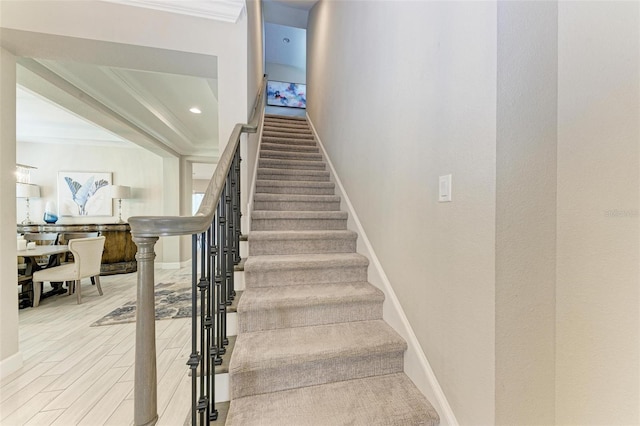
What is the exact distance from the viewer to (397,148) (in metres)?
1.66

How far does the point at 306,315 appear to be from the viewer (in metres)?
1.65

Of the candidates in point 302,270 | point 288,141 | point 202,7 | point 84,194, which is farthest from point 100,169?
point 302,270

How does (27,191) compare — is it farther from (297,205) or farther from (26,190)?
(297,205)

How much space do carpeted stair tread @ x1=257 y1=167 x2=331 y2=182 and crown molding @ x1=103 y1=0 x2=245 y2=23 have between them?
1419mm

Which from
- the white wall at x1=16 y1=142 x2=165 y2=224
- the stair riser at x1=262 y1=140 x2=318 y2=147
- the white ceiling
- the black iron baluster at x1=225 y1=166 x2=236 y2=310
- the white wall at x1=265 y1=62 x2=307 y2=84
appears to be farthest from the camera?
the white wall at x1=265 y1=62 x2=307 y2=84

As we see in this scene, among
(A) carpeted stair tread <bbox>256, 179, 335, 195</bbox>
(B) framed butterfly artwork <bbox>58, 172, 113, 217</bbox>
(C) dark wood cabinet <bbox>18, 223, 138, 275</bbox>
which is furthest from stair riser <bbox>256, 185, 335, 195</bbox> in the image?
(B) framed butterfly artwork <bbox>58, 172, 113, 217</bbox>

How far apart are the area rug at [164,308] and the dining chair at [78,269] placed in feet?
2.43

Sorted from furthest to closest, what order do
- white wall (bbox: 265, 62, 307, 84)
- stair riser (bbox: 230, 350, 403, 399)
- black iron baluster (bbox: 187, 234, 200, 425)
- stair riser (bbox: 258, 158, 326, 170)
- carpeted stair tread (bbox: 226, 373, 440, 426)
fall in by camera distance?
white wall (bbox: 265, 62, 307, 84)
stair riser (bbox: 258, 158, 326, 170)
stair riser (bbox: 230, 350, 403, 399)
carpeted stair tread (bbox: 226, 373, 440, 426)
black iron baluster (bbox: 187, 234, 200, 425)

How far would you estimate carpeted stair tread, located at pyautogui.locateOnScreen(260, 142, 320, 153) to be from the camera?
375cm

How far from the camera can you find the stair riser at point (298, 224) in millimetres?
2377

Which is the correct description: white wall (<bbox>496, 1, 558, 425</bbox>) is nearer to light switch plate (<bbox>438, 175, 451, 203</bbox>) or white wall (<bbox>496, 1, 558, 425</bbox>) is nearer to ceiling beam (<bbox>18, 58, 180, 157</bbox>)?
light switch plate (<bbox>438, 175, 451, 203</bbox>)

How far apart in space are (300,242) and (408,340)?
105cm

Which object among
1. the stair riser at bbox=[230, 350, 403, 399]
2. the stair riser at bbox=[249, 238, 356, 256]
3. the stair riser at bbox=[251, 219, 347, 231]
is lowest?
the stair riser at bbox=[230, 350, 403, 399]

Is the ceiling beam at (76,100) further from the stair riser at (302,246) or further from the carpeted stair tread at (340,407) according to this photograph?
the carpeted stair tread at (340,407)
